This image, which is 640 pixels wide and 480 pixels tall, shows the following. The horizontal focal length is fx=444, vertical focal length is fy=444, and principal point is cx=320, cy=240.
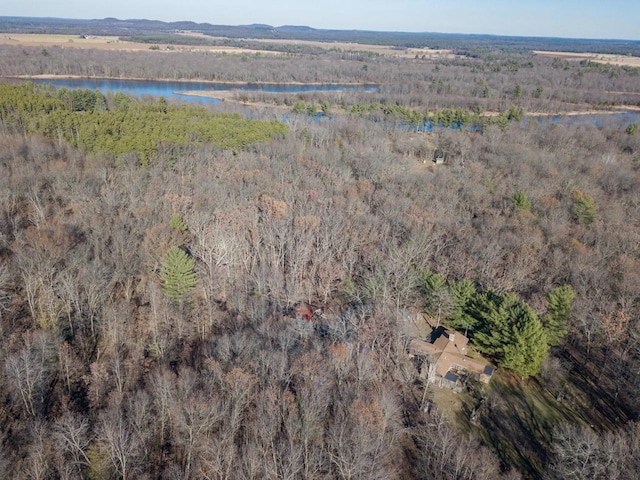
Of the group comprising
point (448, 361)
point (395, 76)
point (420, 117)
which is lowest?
point (448, 361)

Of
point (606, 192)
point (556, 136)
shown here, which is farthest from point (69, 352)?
point (556, 136)

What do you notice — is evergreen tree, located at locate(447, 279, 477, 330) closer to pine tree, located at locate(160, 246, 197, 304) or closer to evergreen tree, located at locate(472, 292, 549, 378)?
evergreen tree, located at locate(472, 292, 549, 378)

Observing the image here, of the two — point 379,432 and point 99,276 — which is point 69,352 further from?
point 379,432

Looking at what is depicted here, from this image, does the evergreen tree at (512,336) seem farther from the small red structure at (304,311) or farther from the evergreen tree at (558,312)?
the small red structure at (304,311)

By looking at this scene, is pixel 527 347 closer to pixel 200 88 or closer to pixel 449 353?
pixel 449 353

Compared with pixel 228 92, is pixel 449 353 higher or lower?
lower

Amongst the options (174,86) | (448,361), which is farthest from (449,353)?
(174,86)
